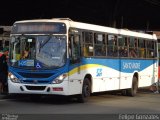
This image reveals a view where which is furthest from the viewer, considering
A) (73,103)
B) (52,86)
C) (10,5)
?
(10,5)

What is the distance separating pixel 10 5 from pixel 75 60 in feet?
65.7

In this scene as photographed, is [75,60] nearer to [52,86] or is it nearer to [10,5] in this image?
[52,86]

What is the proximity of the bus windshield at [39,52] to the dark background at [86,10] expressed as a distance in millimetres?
17288

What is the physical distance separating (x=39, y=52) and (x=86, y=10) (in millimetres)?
22802

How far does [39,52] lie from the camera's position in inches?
705

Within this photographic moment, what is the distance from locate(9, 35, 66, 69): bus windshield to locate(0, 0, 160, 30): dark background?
17.3 m

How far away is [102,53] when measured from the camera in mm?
20531

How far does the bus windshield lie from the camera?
1781 centimetres

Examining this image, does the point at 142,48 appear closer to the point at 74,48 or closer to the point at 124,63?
the point at 124,63

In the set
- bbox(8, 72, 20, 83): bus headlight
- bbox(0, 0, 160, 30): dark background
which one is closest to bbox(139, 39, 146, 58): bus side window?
bbox(8, 72, 20, 83): bus headlight

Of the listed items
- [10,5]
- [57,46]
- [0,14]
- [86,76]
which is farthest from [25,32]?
[0,14]

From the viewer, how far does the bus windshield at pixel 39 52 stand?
1781 centimetres

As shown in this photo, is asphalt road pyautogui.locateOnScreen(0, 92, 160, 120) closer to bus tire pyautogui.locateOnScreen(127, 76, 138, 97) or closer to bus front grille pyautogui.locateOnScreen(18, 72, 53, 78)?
bus front grille pyautogui.locateOnScreen(18, 72, 53, 78)

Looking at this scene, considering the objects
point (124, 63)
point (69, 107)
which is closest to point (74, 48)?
point (69, 107)
